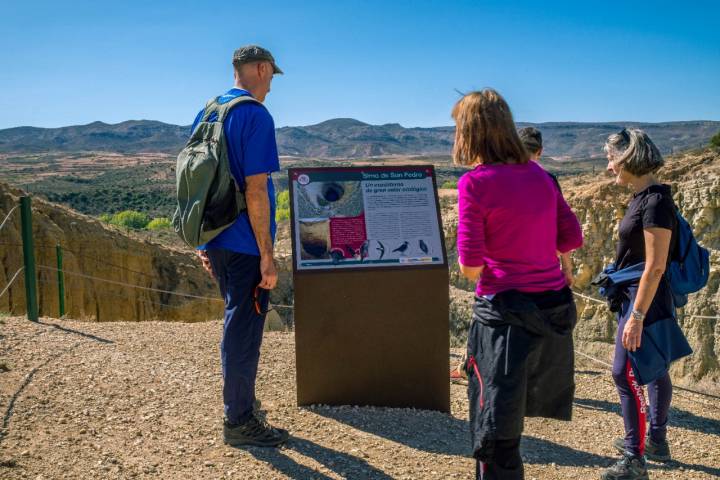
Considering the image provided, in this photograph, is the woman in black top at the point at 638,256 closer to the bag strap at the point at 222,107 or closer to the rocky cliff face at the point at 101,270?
the bag strap at the point at 222,107

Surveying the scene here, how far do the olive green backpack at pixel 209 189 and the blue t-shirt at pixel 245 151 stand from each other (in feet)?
0.17

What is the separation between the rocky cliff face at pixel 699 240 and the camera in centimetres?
1077

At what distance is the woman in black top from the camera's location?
344 centimetres

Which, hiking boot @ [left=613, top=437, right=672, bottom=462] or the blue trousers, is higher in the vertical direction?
the blue trousers

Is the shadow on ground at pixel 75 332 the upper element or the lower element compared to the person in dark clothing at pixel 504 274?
lower

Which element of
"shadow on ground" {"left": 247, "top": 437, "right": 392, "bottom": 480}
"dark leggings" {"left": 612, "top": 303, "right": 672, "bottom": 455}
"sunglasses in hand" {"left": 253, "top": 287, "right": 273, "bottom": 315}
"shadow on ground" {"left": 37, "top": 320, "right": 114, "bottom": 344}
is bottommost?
"shadow on ground" {"left": 247, "top": 437, "right": 392, "bottom": 480}

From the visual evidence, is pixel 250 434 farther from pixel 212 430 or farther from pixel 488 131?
pixel 488 131

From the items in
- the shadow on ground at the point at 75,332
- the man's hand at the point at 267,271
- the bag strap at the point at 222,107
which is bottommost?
the shadow on ground at the point at 75,332

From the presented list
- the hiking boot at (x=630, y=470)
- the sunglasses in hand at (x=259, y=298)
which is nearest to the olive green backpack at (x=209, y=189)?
the sunglasses in hand at (x=259, y=298)

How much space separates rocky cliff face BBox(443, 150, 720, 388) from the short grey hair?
25.7 ft

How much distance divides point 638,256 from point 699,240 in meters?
9.76

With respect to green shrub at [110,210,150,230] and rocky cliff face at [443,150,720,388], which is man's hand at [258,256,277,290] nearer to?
rocky cliff face at [443,150,720,388]

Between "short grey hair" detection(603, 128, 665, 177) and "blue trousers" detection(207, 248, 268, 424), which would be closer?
"short grey hair" detection(603, 128, 665, 177)

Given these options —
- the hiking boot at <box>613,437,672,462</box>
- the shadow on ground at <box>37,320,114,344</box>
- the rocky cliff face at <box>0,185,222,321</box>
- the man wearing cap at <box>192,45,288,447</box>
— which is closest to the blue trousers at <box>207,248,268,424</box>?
the man wearing cap at <box>192,45,288,447</box>
